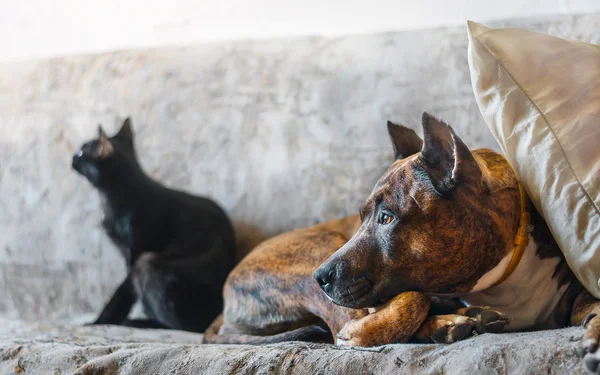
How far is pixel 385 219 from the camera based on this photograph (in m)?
1.33

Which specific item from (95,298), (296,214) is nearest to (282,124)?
(296,214)

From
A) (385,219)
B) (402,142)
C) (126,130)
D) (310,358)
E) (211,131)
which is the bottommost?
(310,358)

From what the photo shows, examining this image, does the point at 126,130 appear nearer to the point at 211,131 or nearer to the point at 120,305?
the point at 211,131

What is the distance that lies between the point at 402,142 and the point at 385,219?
0.27 metres

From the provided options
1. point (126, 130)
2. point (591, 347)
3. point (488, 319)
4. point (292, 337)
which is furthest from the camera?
point (126, 130)

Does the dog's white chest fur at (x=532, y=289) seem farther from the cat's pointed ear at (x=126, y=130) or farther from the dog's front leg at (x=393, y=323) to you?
the cat's pointed ear at (x=126, y=130)

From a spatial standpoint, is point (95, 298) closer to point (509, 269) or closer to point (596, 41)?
point (509, 269)

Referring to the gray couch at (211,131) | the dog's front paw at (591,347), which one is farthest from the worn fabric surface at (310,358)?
the gray couch at (211,131)

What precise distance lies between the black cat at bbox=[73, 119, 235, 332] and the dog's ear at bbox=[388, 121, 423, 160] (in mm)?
956

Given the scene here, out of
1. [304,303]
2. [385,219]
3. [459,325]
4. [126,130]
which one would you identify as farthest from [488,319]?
[126,130]

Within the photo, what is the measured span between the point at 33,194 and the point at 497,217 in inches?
81.7

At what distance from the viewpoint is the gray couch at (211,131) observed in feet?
7.20

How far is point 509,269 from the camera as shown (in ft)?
4.32

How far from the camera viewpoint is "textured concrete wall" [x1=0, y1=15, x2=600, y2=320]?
2.22 m
